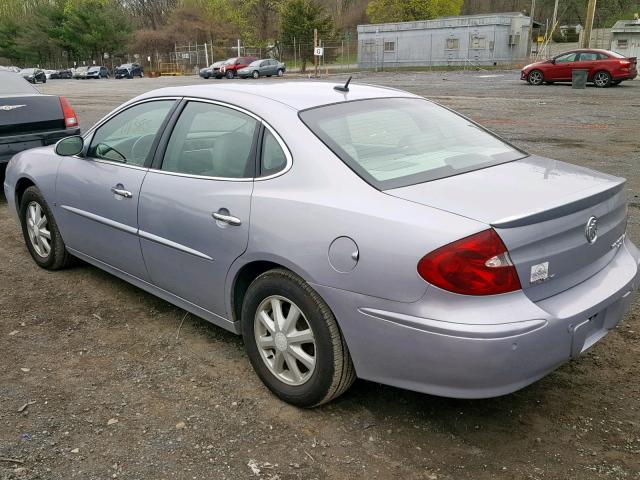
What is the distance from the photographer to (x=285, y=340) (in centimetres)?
301

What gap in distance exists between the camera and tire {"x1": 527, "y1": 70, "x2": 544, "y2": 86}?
26891mm

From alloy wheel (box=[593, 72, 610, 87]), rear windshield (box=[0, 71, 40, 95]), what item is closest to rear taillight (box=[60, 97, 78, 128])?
rear windshield (box=[0, 71, 40, 95])

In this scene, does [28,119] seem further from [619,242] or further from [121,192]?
[619,242]

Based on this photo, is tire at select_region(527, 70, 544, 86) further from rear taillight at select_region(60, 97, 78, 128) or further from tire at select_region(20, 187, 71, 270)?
tire at select_region(20, 187, 71, 270)

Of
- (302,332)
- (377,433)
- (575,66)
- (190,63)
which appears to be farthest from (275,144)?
(190,63)

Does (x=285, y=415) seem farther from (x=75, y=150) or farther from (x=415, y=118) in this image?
(x=75, y=150)

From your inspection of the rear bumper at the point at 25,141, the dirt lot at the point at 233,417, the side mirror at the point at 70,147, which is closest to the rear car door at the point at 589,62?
the rear bumper at the point at 25,141

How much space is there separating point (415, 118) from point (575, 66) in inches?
989

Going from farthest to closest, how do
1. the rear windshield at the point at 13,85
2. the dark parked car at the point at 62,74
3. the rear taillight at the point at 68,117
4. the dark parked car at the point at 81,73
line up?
the dark parked car at the point at 62,74 < the dark parked car at the point at 81,73 < the rear windshield at the point at 13,85 < the rear taillight at the point at 68,117

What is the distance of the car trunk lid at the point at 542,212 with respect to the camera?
250 centimetres

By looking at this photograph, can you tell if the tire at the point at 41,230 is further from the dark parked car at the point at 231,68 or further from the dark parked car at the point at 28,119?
the dark parked car at the point at 231,68

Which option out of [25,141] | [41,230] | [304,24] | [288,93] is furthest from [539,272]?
[304,24]

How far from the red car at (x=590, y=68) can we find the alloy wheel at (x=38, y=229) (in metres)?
24.9

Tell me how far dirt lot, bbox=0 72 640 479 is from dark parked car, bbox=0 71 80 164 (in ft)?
12.0
